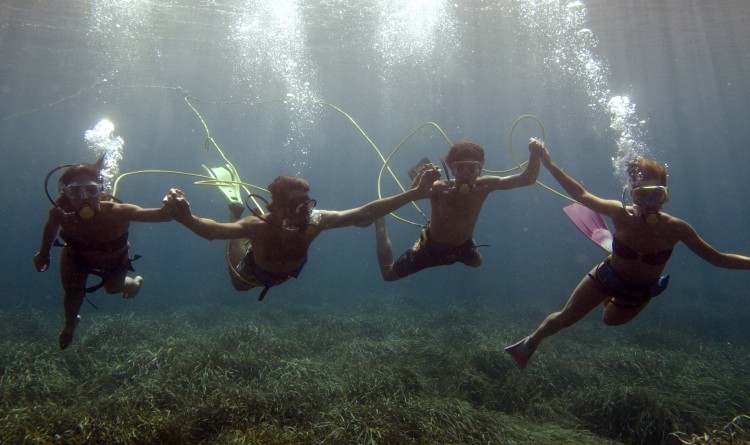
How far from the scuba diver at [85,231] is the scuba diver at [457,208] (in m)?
3.59

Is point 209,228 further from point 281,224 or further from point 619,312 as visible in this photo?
point 619,312

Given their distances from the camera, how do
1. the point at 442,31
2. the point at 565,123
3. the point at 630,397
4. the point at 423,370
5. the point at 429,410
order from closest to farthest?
the point at 429,410
the point at 630,397
the point at 423,370
the point at 442,31
the point at 565,123

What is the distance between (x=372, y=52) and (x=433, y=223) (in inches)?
1108

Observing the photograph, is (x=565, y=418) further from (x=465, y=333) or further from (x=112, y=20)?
(x=112, y=20)

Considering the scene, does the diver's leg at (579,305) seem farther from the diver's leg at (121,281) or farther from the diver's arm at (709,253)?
the diver's leg at (121,281)

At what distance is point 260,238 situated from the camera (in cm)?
501

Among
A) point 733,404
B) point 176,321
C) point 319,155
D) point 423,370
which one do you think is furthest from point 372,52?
point 319,155

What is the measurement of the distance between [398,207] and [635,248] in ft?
10.1

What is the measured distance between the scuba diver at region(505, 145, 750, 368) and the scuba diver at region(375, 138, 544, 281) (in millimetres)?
583

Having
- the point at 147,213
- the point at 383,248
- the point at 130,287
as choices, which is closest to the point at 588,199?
the point at 383,248

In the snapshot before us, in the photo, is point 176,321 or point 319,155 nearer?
point 176,321

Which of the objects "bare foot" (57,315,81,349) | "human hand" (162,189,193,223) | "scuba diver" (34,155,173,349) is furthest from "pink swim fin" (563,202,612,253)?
"bare foot" (57,315,81,349)

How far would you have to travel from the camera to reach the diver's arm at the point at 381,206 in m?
4.79

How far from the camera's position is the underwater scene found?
5918mm
